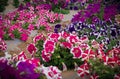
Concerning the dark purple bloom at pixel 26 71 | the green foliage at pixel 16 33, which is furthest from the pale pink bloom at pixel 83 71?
the green foliage at pixel 16 33

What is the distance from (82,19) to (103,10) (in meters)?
0.81

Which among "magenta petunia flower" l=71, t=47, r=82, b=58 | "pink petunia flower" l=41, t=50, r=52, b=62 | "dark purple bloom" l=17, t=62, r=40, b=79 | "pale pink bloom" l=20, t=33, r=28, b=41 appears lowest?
"pale pink bloom" l=20, t=33, r=28, b=41

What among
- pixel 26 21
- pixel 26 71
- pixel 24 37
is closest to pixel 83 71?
pixel 26 71

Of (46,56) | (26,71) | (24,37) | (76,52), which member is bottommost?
(24,37)

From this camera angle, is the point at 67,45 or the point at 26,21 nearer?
the point at 67,45

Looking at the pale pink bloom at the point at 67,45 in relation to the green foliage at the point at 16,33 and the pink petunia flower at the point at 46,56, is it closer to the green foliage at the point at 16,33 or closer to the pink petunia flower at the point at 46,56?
the pink petunia flower at the point at 46,56

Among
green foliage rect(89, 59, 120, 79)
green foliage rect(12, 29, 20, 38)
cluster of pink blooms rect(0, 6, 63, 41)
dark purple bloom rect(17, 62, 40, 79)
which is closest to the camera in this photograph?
dark purple bloom rect(17, 62, 40, 79)

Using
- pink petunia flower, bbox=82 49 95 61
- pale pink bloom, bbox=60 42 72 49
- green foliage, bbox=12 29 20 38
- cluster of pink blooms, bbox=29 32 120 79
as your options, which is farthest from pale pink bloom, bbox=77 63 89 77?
green foliage, bbox=12 29 20 38

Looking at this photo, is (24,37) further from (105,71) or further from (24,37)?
(105,71)

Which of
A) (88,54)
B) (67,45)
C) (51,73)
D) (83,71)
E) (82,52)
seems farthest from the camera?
(67,45)

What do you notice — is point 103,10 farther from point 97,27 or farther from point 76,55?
point 76,55

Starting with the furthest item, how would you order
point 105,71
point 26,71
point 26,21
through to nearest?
point 26,21
point 105,71
point 26,71

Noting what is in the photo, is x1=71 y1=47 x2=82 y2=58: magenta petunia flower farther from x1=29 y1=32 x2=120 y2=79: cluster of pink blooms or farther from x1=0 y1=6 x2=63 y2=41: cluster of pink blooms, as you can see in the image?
x1=0 y1=6 x2=63 y2=41: cluster of pink blooms

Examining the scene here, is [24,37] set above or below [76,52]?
below
